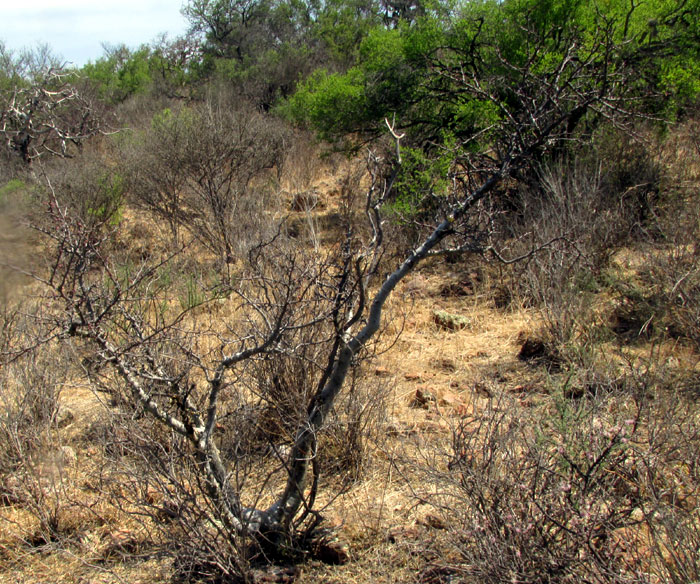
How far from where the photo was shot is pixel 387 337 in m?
5.90

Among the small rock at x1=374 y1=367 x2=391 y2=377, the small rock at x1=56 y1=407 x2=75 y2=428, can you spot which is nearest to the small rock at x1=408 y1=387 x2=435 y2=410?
the small rock at x1=374 y1=367 x2=391 y2=377

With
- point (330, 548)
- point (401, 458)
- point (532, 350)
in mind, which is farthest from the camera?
point (532, 350)

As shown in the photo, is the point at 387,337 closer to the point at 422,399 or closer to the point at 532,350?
the point at 532,350

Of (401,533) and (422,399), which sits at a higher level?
(422,399)

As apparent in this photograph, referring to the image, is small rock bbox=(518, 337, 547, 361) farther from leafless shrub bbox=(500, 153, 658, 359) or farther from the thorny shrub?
the thorny shrub

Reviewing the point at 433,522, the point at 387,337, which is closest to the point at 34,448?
the point at 433,522

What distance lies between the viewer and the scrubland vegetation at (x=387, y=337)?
8.35ft

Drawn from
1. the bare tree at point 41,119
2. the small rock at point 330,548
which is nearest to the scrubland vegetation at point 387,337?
the small rock at point 330,548

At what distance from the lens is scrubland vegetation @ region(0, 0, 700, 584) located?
8.35 ft

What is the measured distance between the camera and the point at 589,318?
5.12 metres

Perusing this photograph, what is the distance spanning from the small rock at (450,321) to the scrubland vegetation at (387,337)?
3cm

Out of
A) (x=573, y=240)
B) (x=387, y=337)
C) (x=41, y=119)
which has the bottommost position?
(x=387, y=337)

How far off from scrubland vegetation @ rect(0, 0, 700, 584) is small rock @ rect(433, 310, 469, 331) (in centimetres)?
3

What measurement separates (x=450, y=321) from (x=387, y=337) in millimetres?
627
